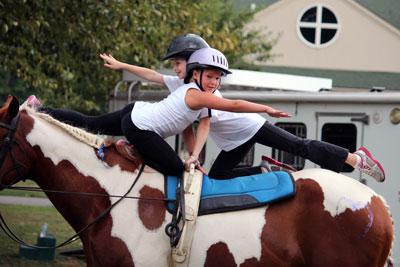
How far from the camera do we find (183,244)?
6621mm

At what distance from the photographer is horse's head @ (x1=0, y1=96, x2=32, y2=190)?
6.75m

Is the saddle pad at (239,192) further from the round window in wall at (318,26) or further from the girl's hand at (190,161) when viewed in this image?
the round window in wall at (318,26)

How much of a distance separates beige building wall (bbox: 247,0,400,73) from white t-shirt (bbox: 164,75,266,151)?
1373 inches

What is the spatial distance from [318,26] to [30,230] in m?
28.9

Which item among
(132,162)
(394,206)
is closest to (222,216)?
(132,162)

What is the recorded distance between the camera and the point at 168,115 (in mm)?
6844

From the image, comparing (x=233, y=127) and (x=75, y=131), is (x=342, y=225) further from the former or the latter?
(x=75, y=131)

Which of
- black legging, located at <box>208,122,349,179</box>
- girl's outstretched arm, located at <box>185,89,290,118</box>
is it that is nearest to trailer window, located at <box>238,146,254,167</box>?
black legging, located at <box>208,122,349,179</box>

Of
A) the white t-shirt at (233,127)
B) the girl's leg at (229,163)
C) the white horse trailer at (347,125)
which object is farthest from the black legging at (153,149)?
the white horse trailer at (347,125)

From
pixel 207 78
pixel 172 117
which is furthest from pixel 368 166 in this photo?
pixel 172 117

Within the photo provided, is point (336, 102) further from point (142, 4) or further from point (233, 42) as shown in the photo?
point (233, 42)

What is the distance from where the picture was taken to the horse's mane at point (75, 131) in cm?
698

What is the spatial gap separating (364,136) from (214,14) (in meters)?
18.2

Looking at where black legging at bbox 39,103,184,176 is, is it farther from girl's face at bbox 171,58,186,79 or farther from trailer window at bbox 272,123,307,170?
trailer window at bbox 272,123,307,170
